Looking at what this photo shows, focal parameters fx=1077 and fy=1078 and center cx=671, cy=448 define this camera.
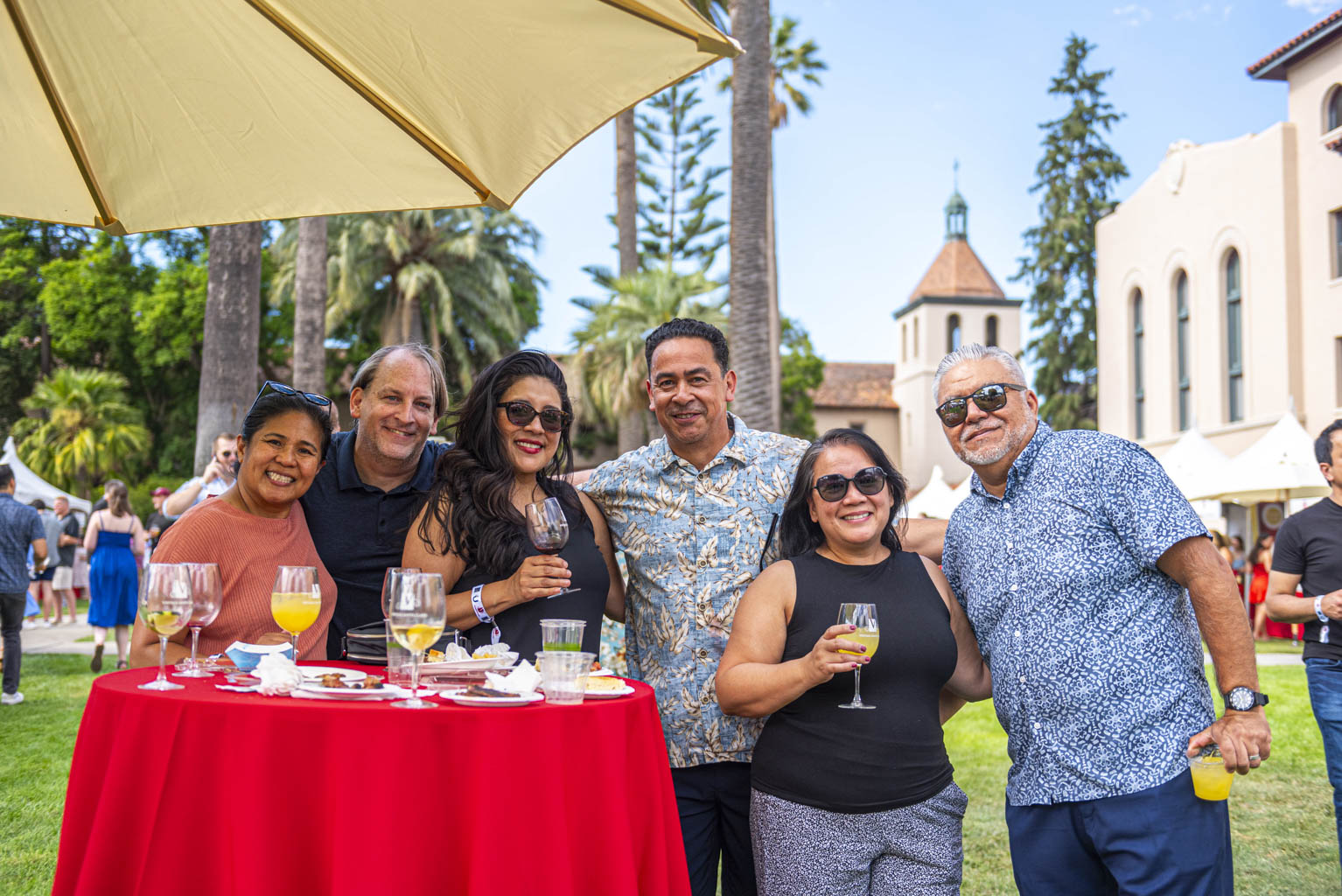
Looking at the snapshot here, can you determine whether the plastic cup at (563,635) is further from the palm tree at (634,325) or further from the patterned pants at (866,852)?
the palm tree at (634,325)

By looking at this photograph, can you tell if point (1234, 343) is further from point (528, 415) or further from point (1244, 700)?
point (528, 415)

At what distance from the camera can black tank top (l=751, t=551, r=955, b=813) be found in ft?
10.8

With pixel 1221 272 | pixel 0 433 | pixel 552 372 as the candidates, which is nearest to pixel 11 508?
pixel 552 372

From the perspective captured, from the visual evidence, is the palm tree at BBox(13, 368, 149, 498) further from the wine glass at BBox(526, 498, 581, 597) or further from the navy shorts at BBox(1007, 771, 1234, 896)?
the navy shorts at BBox(1007, 771, 1234, 896)

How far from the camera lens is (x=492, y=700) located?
8.86 feet

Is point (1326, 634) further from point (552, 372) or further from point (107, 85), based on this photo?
point (107, 85)

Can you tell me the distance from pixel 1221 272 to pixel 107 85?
31.9m

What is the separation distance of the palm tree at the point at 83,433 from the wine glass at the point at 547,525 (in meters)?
39.7

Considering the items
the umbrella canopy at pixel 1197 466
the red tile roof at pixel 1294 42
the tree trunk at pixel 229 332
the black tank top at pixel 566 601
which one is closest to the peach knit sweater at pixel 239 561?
the black tank top at pixel 566 601

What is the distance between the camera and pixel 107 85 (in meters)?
3.80

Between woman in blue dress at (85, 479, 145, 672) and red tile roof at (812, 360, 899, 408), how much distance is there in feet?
185

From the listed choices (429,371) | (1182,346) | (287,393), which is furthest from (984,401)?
(1182,346)

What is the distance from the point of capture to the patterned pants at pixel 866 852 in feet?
10.7

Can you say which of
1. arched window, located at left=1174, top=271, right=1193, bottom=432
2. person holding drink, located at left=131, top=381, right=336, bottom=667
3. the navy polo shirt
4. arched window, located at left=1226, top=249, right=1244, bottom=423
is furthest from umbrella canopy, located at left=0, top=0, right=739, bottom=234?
arched window, located at left=1174, top=271, right=1193, bottom=432
